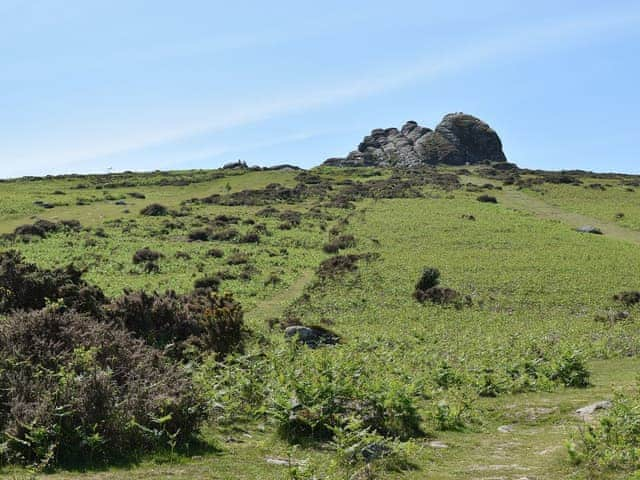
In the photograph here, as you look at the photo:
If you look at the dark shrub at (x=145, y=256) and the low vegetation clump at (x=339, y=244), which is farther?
the low vegetation clump at (x=339, y=244)

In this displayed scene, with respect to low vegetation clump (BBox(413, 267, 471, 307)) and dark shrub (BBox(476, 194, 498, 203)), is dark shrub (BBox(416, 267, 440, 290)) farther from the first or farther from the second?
dark shrub (BBox(476, 194, 498, 203))

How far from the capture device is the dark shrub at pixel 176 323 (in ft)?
62.5

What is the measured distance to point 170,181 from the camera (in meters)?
110

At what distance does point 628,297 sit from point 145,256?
1158 inches

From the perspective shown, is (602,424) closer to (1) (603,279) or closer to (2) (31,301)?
(2) (31,301)

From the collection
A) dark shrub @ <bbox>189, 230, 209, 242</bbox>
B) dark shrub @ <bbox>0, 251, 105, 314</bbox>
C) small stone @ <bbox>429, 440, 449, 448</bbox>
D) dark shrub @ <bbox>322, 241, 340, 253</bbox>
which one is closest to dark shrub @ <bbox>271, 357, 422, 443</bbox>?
small stone @ <bbox>429, 440, 449, 448</bbox>

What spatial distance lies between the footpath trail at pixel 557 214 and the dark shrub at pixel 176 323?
4405 centimetres

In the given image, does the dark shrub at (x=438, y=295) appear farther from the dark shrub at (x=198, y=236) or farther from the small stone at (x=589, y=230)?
the small stone at (x=589, y=230)

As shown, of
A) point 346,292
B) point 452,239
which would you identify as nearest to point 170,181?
point 452,239

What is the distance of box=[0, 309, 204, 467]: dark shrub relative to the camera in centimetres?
874

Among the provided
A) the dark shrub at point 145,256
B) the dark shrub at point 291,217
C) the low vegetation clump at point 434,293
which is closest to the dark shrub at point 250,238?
the dark shrub at point 291,217

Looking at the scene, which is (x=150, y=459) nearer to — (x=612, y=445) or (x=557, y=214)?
(x=612, y=445)

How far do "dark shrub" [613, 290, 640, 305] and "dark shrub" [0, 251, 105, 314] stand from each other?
25621 mm

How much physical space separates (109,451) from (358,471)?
3.82 metres
